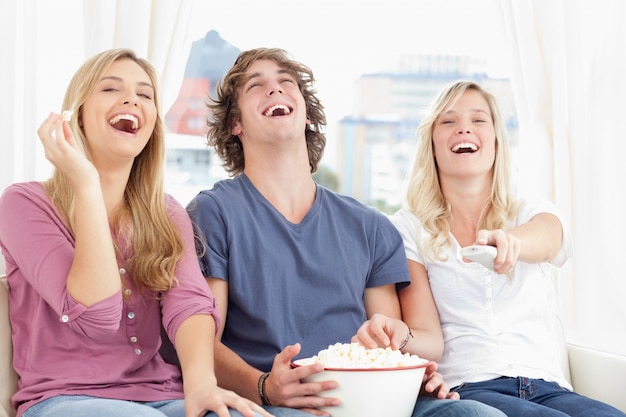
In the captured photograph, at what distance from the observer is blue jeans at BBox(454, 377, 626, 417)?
A: 1.91 meters

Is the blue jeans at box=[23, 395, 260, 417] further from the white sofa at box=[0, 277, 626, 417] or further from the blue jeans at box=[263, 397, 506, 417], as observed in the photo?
A: the white sofa at box=[0, 277, 626, 417]

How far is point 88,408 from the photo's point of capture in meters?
1.59

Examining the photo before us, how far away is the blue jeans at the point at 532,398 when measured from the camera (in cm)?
191

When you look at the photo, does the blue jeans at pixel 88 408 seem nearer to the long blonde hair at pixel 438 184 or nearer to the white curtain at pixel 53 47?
the long blonde hair at pixel 438 184

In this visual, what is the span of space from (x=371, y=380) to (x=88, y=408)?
0.56 metres

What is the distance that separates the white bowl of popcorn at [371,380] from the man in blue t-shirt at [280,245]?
7.2 inches

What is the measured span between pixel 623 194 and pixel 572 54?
58cm

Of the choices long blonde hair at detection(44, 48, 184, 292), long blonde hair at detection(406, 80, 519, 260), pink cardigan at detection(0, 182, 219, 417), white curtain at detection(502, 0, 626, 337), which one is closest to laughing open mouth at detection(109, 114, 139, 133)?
long blonde hair at detection(44, 48, 184, 292)

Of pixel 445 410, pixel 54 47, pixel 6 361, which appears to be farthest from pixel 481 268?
pixel 54 47

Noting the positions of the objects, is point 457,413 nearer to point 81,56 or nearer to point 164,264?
point 164,264

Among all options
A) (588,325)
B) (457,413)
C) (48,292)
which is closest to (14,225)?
(48,292)

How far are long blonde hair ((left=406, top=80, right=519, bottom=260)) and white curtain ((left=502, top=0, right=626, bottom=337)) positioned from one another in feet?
2.66

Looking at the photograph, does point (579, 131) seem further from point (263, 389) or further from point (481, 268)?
point (263, 389)

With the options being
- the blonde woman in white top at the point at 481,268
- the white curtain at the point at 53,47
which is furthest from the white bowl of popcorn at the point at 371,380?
the white curtain at the point at 53,47
